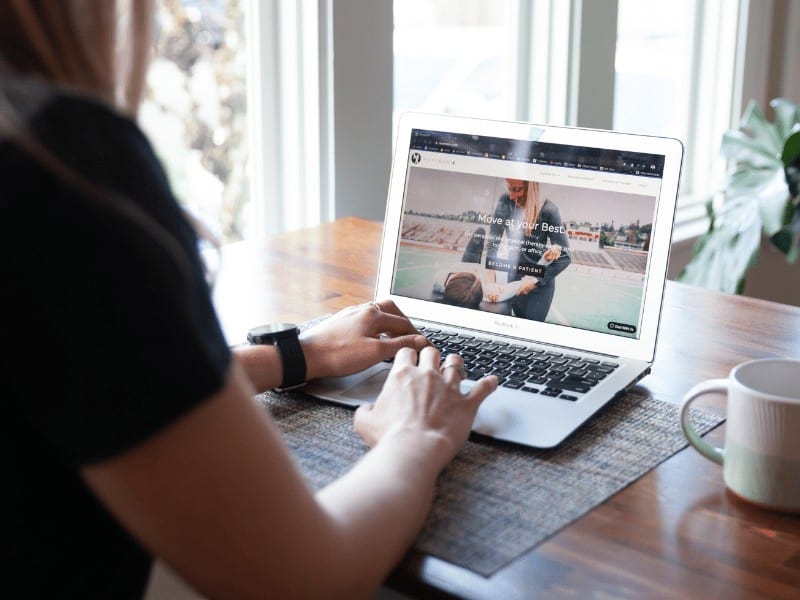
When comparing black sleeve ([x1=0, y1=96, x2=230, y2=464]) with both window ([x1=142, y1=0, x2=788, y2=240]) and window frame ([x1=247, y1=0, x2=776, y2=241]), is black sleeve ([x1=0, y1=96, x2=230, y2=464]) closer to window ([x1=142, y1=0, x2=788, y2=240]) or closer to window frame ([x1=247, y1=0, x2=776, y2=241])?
window ([x1=142, y1=0, x2=788, y2=240])

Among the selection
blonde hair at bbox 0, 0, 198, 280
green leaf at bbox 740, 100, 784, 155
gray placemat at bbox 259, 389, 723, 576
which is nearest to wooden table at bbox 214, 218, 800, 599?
gray placemat at bbox 259, 389, 723, 576

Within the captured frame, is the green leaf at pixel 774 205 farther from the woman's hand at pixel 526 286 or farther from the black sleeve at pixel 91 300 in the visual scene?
the black sleeve at pixel 91 300

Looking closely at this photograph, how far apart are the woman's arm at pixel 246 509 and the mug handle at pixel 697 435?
267 millimetres

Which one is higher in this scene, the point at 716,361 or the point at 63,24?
the point at 63,24

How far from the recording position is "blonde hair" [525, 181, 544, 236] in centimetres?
113

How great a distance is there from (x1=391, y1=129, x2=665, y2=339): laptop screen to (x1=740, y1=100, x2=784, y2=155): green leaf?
5.13 feet

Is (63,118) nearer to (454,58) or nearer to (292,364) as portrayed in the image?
(292,364)

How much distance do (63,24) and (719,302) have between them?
3.46 ft

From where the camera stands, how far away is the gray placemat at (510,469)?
756 millimetres

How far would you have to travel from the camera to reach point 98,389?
536 mm

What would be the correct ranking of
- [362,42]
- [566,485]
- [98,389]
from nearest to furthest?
[98,389]
[566,485]
[362,42]

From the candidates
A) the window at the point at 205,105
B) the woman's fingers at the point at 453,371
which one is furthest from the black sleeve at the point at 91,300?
the window at the point at 205,105

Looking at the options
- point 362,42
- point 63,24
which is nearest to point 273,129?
point 362,42

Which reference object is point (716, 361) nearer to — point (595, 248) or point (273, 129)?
point (595, 248)
